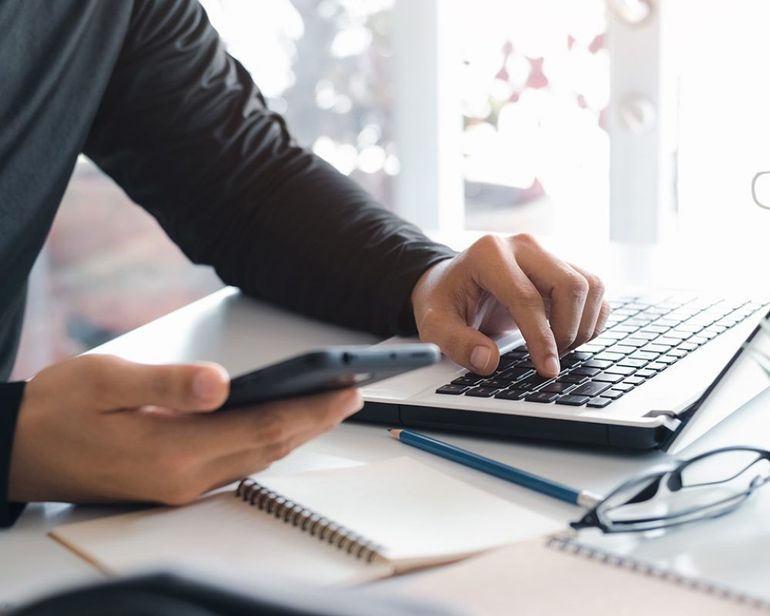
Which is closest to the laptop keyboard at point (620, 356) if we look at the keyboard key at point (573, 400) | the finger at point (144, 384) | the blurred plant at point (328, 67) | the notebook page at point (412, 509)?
the keyboard key at point (573, 400)

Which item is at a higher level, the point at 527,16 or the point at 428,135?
the point at 527,16

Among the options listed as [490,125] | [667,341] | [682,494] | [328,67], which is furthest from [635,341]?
[328,67]

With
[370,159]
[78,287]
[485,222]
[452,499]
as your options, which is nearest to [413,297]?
[452,499]

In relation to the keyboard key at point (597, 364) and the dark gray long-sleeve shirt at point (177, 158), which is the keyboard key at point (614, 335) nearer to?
the keyboard key at point (597, 364)

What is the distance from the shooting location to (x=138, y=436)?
606 millimetres

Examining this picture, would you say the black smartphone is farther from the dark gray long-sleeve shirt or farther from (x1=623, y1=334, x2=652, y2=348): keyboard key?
the dark gray long-sleeve shirt

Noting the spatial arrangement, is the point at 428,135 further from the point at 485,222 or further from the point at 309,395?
the point at 309,395

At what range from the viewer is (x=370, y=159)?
279 cm

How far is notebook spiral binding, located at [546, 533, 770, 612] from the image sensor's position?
1.53ft

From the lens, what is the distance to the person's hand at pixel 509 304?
2.63 feet

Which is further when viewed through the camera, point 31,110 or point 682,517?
point 31,110

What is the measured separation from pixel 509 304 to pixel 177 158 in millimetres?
502

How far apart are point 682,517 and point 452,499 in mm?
122

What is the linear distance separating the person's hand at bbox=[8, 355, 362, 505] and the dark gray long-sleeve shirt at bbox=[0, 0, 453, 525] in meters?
0.43
